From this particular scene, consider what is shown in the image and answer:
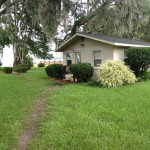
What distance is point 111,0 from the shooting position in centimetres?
2022

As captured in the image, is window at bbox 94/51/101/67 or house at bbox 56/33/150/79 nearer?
house at bbox 56/33/150/79

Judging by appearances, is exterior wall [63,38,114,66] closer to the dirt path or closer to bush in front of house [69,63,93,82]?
bush in front of house [69,63,93,82]

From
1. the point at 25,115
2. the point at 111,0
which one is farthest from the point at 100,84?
the point at 111,0

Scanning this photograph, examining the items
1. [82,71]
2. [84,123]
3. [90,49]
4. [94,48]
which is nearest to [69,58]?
[90,49]

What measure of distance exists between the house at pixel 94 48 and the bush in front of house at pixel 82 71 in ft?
3.50

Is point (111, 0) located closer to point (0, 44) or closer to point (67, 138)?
point (67, 138)

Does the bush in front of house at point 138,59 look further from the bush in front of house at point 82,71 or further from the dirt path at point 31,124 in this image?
the dirt path at point 31,124

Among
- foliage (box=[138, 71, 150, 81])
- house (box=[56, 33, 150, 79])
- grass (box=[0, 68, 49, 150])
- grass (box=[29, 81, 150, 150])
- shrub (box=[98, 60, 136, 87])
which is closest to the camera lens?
grass (box=[29, 81, 150, 150])

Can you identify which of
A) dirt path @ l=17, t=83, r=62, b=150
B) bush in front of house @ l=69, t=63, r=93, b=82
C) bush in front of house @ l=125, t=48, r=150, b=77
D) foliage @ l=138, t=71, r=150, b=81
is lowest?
dirt path @ l=17, t=83, r=62, b=150

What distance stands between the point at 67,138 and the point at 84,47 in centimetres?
1209

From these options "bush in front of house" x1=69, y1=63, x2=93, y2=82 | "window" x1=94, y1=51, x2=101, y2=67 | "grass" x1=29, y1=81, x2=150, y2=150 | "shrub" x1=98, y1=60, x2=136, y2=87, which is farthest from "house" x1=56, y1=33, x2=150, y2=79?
"grass" x1=29, y1=81, x2=150, y2=150

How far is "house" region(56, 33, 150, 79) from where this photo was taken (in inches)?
592

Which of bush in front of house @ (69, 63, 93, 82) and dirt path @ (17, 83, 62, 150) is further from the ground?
bush in front of house @ (69, 63, 93, 82)

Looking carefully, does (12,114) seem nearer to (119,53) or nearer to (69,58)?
(119,53)
